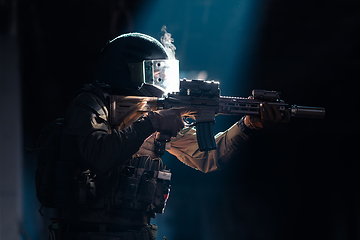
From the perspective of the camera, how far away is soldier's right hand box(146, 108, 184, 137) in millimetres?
1733

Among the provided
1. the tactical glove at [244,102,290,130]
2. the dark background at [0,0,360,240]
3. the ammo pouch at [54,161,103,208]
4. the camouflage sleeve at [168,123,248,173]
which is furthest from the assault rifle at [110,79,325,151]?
the dark background at [0,0,360,240]

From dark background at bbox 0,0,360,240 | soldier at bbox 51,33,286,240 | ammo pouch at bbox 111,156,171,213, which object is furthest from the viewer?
dark background at bbox 0,0,360,240

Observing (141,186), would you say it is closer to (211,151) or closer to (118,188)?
(118,188)

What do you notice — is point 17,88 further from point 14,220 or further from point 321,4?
point 321,4

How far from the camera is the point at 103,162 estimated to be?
158cm

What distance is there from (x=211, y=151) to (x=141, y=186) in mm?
748

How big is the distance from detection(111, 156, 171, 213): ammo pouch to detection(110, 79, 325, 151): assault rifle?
0.33m

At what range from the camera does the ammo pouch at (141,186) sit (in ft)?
5.61

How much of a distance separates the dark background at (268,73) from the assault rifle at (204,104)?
75 centimetres

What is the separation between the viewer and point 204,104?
1936 millimetres

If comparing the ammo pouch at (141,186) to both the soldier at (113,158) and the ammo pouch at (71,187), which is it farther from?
the ammo pouch at (71,187)

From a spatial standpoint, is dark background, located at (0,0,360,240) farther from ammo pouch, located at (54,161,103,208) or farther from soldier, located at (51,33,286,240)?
ammo pouch, located at (54,161,103,208)

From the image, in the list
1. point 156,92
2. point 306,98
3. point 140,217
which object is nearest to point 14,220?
point 140,217

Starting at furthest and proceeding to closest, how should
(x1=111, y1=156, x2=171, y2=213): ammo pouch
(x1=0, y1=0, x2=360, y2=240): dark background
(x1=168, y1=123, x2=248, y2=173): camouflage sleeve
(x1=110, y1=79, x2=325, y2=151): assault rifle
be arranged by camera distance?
1. (x1=0, y1=0, x2=360, y2=240): dark background
2. (x1=168, y1=123, x2=248, y2=173): camouflage sleeve
3. (x1=110, y1=79, x2=325, y2=151): assault rifle
4. (x1=111, y1=156, x2=171, y2=213): ammo pouch
